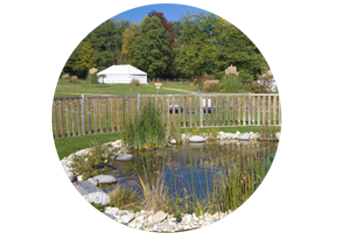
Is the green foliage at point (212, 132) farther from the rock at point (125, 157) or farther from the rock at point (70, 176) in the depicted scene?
the rock at point (70, 176)

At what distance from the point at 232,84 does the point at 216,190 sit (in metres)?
1.81

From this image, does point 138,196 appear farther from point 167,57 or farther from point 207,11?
point 207,11

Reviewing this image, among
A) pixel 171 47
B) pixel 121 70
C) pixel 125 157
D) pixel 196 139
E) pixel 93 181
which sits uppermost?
pixel 171 47

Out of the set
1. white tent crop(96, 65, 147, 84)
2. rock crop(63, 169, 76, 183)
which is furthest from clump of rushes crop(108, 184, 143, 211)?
white tent crop(96, 65, 147, 84)

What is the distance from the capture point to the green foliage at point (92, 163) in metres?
4.60

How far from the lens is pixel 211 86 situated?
5.13 metres

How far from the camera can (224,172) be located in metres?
4.39

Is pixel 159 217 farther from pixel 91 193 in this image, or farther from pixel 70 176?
pixel 70 176

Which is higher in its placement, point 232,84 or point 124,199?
point 232,84

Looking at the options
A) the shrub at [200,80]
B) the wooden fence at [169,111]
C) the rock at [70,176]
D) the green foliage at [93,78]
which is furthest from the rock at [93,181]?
the shrub at [200,80]

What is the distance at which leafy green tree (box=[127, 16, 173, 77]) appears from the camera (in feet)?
15.1

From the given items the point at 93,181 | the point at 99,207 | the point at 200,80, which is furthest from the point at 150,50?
the point at 99,207

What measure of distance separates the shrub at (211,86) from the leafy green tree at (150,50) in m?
0.79

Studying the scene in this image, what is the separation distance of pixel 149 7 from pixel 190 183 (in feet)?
8.27
